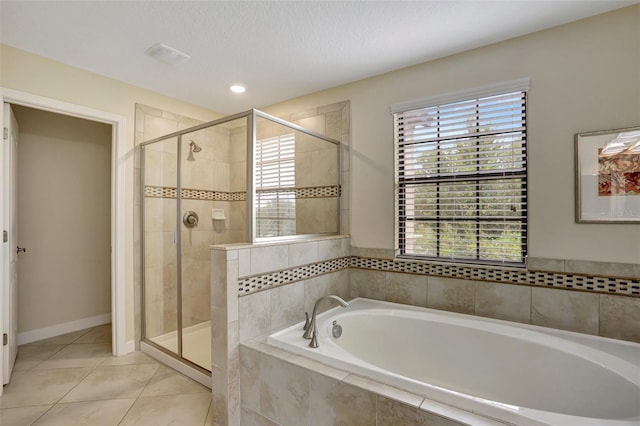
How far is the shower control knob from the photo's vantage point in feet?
9.14

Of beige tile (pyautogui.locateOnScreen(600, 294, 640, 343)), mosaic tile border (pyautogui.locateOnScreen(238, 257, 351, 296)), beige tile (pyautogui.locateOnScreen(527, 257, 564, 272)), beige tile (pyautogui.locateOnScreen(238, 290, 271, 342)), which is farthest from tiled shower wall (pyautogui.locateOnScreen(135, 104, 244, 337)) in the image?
beige tile (pyautogui.locateOnScreen(600, 294, 640, 343))

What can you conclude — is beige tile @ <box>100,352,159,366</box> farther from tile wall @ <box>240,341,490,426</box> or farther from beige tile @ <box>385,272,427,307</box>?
beige tile @ <box>385,272,427,307</box>

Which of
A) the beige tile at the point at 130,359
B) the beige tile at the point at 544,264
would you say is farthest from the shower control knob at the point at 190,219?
the beige tile at the point at 544,264

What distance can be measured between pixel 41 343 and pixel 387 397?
11.1ft

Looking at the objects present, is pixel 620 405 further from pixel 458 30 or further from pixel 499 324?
pixel 458 30

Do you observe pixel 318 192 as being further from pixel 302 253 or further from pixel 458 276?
pixel 458 276

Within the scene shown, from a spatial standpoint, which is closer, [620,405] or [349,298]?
[620,405]

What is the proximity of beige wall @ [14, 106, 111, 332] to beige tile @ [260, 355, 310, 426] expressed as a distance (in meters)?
2.81

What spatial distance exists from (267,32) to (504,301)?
239 cm

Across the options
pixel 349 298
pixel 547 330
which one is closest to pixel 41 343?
pixel 349 298

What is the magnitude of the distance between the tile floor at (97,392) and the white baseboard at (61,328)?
0.17 meters

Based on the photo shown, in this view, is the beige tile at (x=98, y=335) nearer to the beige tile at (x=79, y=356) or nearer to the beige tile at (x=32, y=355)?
the beige tile at (x=79, y=356)

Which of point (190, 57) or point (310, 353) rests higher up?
point (190, 57)

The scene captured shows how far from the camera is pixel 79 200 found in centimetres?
340
